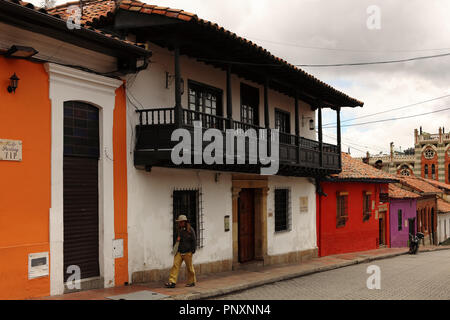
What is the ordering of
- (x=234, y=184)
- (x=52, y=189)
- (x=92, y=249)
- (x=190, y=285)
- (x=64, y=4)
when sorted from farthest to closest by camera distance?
(x=234, y=184) < (x=64, y=4) < (x=190, y=285) < (x=92, y=249) < (x=52, y=189)

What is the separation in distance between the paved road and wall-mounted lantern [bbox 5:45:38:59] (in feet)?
18.7

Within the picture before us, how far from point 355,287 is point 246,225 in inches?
182

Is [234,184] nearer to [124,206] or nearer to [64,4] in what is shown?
[124,206]

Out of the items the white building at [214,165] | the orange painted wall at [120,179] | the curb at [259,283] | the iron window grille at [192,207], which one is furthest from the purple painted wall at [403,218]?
the orange painted wall at [120,179]

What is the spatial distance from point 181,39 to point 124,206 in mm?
3699

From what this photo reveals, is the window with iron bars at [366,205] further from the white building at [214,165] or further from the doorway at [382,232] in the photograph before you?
the white building at [214,165]

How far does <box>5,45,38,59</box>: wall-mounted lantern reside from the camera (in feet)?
24.2

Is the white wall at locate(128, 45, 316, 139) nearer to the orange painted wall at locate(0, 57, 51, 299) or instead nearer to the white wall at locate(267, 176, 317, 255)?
the orange painted wall at locate(0, 57, 51, 299)

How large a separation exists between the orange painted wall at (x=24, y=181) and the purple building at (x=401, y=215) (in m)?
21.7

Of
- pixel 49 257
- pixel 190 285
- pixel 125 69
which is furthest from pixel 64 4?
pixel 190 285

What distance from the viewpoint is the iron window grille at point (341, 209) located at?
1947cm

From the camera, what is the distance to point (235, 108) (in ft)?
45.2

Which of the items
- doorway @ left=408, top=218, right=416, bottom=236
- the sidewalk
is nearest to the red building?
the sidewalk

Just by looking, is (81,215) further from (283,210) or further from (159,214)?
(283,210)
